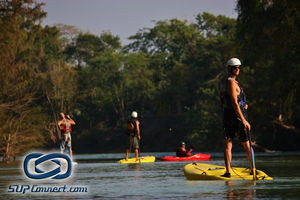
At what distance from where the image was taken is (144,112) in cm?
7762

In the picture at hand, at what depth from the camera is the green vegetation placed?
1542 inches

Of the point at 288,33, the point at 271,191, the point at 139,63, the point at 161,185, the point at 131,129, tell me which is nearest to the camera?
the point at 271,191

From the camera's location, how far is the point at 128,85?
262 feet

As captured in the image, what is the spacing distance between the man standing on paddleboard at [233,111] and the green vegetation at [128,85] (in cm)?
1873

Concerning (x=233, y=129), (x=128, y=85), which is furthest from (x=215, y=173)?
(x=128, y=85)

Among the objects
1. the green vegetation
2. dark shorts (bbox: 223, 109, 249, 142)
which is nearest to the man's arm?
dark shorts (bbox: 223, 109, 249, 142)

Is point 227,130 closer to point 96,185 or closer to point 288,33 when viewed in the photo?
point 96,185

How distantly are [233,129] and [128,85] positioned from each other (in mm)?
68379

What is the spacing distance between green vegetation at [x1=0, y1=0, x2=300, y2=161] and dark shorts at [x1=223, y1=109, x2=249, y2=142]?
18.8 meters

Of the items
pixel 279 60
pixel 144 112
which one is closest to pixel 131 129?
pixel 279 60

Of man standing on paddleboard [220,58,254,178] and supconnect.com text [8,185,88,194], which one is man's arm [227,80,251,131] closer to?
man standing on paddleboard [220,58,254,178]

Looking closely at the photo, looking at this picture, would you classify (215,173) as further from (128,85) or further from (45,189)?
(128,85)

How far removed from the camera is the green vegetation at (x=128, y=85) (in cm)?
3916

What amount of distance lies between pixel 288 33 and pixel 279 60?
478 centimetres
